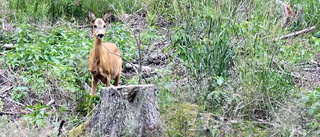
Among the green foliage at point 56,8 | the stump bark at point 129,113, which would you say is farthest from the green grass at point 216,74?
the green foliage at point 56,8

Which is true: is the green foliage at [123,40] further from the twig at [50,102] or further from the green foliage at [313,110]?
the green foliage at [313,110]

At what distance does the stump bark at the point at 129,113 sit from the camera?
220 inches

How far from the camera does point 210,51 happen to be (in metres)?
7.02

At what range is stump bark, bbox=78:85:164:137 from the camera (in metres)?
5.59

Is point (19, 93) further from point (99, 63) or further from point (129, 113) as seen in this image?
point (129, 113)

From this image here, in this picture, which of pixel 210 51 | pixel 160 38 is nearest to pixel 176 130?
pixel 210 51

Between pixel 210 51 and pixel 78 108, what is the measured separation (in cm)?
172

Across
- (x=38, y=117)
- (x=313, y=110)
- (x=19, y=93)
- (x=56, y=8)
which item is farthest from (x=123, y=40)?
(x=313, y=110)

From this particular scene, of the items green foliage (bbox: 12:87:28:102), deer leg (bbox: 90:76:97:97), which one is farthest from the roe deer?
green foliage (bbox: 12:87:28:102)

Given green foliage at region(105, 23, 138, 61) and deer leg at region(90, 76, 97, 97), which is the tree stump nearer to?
deer leg at region(90, 76, 97, 97)

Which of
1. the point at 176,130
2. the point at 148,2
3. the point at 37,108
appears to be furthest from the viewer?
the point at 148,2

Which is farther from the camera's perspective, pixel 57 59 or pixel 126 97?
pixel 57 59

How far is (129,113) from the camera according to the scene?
220 inches

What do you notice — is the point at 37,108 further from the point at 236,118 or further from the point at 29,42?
the point at 29,42
